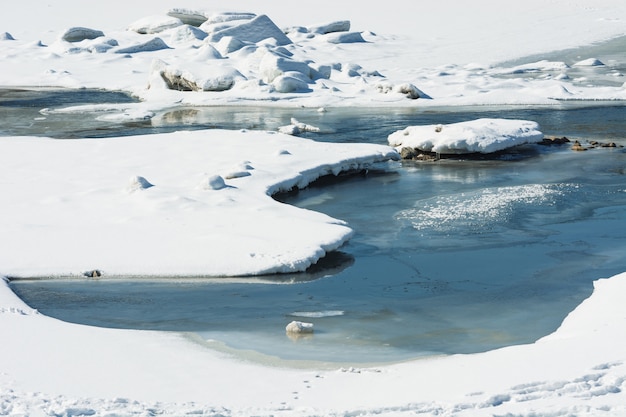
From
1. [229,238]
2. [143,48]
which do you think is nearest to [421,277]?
[229,238]

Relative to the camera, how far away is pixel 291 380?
5.48m

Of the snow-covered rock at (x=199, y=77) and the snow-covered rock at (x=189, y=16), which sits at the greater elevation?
the snow-covered rock at (x=189, y=16)

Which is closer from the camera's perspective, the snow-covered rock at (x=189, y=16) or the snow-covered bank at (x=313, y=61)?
the snow-covered bank at (x=313, y=61)

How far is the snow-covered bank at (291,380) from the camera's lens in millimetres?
4836

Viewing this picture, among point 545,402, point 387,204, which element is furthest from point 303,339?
point 387,204

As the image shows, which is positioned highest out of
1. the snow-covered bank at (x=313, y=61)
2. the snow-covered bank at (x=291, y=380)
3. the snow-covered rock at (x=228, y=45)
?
the snow-covered bank at (x=291, y=380)

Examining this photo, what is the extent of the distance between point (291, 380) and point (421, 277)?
9.47ft

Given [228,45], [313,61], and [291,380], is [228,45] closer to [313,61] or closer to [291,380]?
[313,61]

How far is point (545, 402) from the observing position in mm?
4820

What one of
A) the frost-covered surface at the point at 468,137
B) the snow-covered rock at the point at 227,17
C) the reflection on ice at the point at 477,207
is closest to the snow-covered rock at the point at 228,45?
the snow-covered rock at the point at 227,17

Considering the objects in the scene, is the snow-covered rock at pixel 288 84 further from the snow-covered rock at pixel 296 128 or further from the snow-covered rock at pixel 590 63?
the snow-covered rock at pixel 590 63

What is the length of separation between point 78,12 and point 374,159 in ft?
109

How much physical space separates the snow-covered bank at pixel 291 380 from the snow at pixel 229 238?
14 mm

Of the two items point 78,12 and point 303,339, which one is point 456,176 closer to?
point 303,339
